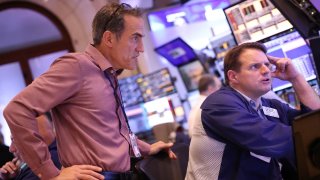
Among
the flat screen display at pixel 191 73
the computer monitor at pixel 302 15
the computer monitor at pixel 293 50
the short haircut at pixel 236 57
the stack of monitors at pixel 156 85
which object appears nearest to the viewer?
the short haircut at pixel 236 57

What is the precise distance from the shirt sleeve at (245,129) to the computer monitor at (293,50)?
35.5 inches

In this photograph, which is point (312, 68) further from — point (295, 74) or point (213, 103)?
point (213, 103)

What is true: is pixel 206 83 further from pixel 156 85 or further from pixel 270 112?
pixel 270 112

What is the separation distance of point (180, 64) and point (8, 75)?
2.89 meters

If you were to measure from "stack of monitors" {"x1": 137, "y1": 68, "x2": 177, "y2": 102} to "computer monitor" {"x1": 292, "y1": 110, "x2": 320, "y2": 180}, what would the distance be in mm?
4242

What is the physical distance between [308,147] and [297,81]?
967mm

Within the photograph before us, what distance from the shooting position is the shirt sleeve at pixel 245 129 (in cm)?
159

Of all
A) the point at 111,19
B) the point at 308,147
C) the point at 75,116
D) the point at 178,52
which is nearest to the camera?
the point at 308,147

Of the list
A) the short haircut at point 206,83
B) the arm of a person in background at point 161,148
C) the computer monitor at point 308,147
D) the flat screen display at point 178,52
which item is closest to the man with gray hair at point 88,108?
the arm of a person in background at point 161,148

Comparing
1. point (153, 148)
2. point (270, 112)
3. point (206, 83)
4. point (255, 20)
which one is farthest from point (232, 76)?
point (206, 83)

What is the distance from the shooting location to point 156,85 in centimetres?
556

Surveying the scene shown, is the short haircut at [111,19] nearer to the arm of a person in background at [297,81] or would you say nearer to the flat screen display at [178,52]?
the arm of a person in background at [297,81]

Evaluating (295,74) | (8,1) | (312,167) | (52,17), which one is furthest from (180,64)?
(312,167)

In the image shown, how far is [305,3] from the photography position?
224 cm
